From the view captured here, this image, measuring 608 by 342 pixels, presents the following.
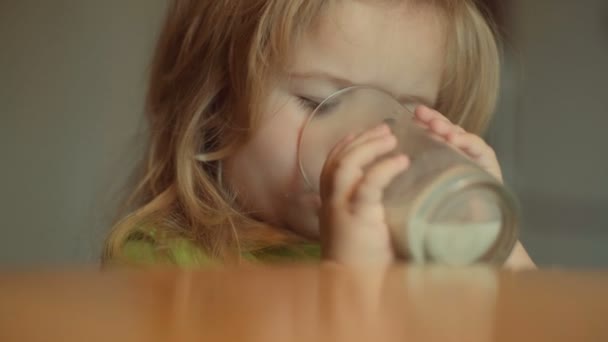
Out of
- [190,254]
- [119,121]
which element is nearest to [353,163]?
[190,254]

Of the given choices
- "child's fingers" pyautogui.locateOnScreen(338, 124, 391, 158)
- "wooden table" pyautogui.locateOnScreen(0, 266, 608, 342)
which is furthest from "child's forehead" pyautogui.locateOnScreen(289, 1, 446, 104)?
"wooden table" pyautogui.locateOnScreen(0, 266, 608, 342)

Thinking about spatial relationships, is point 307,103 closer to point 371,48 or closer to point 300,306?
point 371,48

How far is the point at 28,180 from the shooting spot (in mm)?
1247

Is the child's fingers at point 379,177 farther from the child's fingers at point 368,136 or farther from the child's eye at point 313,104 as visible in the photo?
the child's eye at point 313,104

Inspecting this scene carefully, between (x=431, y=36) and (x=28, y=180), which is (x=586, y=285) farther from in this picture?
(x=28, y=180)

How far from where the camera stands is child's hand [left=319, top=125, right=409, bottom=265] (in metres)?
0.54

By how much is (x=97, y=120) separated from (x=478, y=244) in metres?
0.97

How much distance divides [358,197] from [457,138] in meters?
0.12

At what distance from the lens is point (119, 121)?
4.37ft

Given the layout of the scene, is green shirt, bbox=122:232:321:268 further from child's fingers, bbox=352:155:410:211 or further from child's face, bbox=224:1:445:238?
child's fingers, bbox=352:155:410:211

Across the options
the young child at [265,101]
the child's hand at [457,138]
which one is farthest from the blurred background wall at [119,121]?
the child's hand at [457,138]

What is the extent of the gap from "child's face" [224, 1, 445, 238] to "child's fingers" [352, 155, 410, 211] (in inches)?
6.2

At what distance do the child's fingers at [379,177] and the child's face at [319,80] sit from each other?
156 millimetres

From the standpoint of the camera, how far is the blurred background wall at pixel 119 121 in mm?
1200
